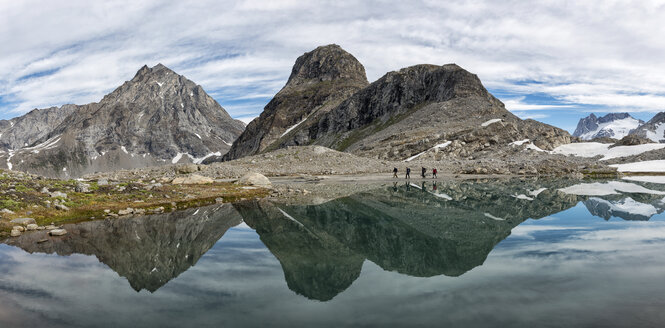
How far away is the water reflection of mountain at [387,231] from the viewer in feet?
56.1

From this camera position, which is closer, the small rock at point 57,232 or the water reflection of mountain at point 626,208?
the small rock at point 57,232

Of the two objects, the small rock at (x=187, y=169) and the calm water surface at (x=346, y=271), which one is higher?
the small rock at (x=187, y=169)

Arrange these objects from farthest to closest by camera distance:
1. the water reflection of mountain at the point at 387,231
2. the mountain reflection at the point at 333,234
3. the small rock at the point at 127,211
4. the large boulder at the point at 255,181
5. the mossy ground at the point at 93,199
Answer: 1. the large boulder at the point at 255,181
2. the small rock at the point at 127,211
3. the mossy ground at the point at 93,199
4. the mountain reflection at the point at 333,234
5. the water reflection of mountain at the point at 387,231

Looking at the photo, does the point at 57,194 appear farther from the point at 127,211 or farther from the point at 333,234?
the point at 333,234

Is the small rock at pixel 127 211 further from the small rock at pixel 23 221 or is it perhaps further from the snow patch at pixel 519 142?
the snow patch at pixel 519 142

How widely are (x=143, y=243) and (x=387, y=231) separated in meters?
14.9

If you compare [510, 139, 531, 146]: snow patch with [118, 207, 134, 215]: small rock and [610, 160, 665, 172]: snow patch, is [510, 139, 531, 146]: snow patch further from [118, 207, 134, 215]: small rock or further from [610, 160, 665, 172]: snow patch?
[118, 207, 134, 215]: small rock

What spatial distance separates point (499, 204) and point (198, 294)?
30882 mm

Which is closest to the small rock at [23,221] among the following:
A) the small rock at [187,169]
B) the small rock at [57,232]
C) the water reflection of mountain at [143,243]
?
the water reflection of mountain at [143,243]

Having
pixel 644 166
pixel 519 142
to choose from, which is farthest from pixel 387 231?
pixel 519 142

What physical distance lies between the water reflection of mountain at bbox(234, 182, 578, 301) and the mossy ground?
6079 mm

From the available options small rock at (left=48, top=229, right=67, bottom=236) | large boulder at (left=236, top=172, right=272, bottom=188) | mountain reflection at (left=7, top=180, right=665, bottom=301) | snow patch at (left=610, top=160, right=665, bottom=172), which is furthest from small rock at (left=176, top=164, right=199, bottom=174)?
snow patch at (left=610, top=160, right=665, bottom=172)

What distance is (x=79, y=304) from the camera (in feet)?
43.7

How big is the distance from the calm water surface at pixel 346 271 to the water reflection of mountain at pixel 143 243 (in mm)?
100
